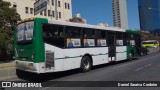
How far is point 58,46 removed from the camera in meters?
12.4

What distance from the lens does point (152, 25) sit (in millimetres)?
131625

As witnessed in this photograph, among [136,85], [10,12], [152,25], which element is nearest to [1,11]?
[10,12]

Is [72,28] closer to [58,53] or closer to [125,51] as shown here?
[58,53]

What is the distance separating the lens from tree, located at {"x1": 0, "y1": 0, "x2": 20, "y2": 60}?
27.7m

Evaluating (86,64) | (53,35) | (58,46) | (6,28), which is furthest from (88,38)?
(6,28)

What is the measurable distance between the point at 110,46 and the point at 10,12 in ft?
61.3

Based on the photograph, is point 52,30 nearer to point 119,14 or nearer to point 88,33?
point 88,33

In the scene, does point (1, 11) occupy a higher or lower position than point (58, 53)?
higher

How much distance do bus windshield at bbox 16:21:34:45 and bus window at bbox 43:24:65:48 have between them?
28.0 inches

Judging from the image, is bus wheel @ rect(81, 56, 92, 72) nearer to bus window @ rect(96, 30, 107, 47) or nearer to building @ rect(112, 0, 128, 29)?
bus window @ rect(96, 30, 107, 47)

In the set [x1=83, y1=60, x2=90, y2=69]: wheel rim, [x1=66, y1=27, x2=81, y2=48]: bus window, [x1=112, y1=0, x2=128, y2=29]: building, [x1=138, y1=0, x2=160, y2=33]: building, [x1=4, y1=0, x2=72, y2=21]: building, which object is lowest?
[x1=83, y1=60, x2=90, y2=69]: wheel rim

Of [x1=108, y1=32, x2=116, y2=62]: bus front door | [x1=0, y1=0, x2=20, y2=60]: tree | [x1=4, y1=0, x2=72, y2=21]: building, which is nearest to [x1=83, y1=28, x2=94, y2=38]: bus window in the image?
[x1=108, y1=32, x2=116, y2=62]: bus front door

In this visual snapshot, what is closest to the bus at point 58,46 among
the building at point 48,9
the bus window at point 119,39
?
the bus window at point 119,39

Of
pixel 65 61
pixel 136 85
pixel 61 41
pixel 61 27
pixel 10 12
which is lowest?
pixel 136 85
